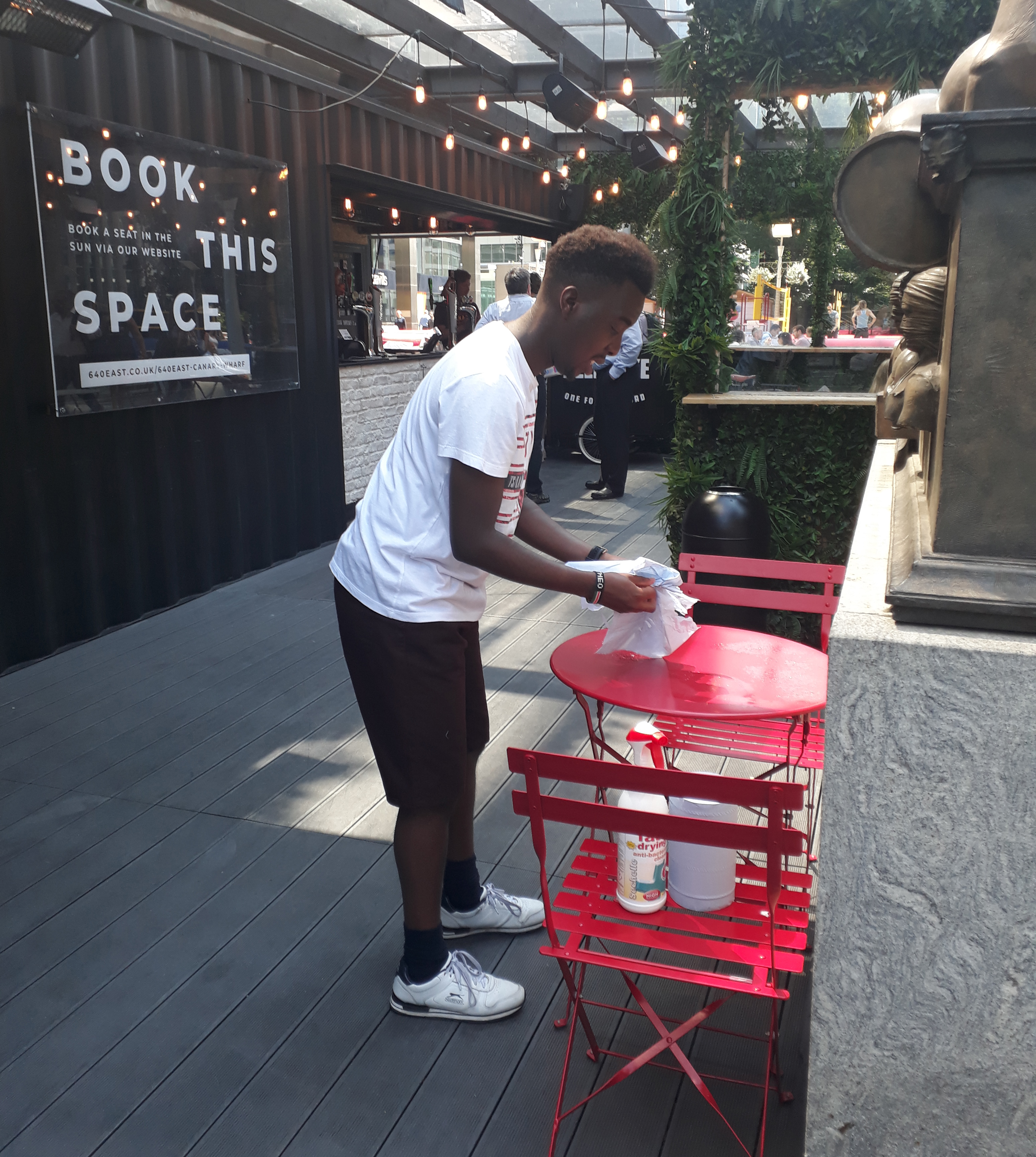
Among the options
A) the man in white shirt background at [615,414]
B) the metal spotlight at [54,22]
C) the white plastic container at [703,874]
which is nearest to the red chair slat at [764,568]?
the white plastic container at [703,874]

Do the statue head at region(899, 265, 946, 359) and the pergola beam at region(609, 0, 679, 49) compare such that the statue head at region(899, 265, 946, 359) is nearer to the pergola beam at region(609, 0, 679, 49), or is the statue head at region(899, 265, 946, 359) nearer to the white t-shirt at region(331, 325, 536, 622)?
the white t-shirt at region(331, 325, 536, 622)

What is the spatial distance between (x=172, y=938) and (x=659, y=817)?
5.25 ft

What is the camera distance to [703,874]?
2055mm

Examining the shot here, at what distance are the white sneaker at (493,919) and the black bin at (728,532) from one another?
246cm

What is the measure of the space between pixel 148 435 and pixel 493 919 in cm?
375

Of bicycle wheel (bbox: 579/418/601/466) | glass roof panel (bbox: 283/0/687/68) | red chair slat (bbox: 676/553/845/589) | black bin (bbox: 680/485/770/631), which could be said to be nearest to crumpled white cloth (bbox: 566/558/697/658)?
red chair slat (bbox: 676/553/845/589)

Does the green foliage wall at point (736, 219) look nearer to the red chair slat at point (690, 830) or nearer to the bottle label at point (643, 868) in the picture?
the bottle label at point (643, 868)

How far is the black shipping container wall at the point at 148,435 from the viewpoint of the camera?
15.2 ft

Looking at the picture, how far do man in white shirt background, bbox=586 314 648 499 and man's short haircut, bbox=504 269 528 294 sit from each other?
1221mm

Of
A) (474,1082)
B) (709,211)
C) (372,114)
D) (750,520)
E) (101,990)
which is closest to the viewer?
(474,1082)

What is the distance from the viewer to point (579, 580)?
218 cm

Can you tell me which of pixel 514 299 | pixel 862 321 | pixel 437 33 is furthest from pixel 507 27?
pixel 862 321

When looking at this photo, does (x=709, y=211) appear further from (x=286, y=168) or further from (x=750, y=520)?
(x=286, y=168)

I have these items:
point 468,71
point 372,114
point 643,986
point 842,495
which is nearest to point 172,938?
point 643,986
